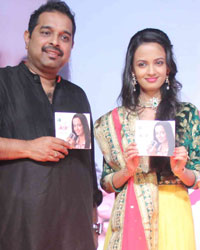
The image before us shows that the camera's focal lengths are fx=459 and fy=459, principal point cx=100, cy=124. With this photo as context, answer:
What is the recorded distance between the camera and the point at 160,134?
210 centimetres

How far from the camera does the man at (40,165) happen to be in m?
2.00

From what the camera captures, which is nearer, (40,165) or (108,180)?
(40,165)

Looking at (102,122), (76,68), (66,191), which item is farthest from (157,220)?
(76,68)

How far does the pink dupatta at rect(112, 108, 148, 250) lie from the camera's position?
7.00ft

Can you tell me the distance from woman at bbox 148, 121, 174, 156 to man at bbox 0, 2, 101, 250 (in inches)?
15.1

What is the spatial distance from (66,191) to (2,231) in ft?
1.08

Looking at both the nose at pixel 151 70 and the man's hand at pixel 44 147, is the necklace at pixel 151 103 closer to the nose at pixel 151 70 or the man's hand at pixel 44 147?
the nose at pixel 151 70

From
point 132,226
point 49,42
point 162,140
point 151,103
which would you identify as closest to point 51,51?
point 49,42

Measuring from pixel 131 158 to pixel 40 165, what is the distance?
1.41ft

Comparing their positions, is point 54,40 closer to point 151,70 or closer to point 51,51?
point 51,51

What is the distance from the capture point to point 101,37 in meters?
3.23

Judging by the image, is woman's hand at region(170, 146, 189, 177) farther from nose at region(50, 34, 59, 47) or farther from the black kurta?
nose at region(50, 34, 59, 47)

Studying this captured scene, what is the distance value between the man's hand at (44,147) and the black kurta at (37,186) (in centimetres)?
5

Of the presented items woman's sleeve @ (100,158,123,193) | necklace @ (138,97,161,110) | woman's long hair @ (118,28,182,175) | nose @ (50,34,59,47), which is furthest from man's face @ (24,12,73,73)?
woman's sleeve @ (100,158,123,193)
